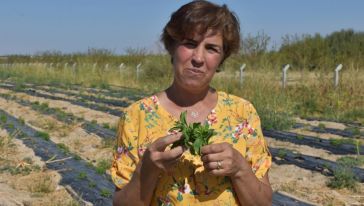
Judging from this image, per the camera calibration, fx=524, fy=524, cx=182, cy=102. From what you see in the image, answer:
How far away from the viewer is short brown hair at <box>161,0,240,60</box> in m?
1.79

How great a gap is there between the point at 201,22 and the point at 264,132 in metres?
6.69

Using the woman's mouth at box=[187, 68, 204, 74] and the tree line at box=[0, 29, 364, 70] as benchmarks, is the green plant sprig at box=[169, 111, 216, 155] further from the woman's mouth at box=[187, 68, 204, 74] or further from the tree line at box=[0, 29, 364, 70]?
the tree line at box=[0, 29, 364, 70]

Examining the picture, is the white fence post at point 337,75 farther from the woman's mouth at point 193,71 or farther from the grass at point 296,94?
the woman's mouth at point 193,71

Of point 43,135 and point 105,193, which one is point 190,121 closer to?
point 105,193

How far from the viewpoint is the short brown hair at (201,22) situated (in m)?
1.79

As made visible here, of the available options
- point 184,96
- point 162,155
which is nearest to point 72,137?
point 184,96

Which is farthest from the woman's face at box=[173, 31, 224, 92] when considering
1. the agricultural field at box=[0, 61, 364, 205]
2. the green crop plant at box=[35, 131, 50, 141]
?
the green crop plant at box=[35, 131, 50, 141]

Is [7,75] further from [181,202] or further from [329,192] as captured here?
[181,202]

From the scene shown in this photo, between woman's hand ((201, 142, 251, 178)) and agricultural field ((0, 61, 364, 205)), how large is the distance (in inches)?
129

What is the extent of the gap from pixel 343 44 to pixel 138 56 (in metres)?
10.1

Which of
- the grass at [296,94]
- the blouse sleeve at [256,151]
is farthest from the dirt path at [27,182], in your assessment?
the grass at [296,94]

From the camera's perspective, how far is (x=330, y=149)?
7.00 metres

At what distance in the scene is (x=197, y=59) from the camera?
1786mm

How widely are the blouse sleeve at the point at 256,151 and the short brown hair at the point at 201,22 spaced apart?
0.29 metres
